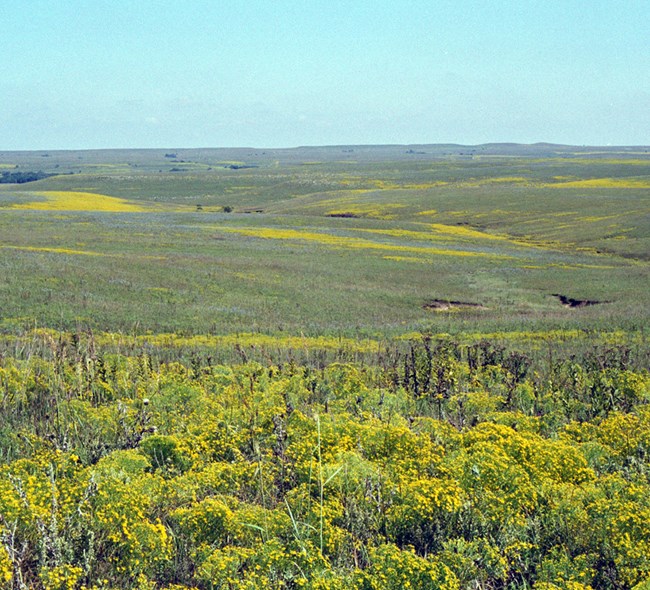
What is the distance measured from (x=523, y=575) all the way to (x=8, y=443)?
597 cm

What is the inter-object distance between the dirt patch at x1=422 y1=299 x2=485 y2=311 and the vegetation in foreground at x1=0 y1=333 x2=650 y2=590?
2435cm

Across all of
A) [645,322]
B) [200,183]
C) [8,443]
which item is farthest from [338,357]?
[200,183]

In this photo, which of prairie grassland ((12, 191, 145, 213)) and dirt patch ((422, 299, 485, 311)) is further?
prairie grassland ((12, 191, 145, 213))

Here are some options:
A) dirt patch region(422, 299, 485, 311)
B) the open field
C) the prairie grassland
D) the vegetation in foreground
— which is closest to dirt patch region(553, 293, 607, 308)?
the open field

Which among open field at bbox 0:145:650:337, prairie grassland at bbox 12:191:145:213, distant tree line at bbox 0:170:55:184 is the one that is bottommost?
open field at bbox 0:145:650:337

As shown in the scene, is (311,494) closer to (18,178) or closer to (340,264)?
(340,264)

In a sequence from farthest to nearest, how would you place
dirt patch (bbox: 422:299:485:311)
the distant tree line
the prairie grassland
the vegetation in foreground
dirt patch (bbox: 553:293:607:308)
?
the distant tree line
the prairie grassland
dirt patch (bbox: 553:293:607:308)
dirt patch (bbox: 422:299:485:311)
the vegetation in foreground

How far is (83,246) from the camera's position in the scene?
48.4 metres

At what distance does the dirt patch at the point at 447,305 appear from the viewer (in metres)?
35.4

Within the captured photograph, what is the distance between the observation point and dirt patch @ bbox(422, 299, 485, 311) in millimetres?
35438

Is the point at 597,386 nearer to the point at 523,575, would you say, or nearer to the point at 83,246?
the point at 523,575

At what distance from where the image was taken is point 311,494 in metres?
7.34

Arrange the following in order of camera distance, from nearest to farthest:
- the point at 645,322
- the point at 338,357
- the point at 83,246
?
the point at 338,357 < the point at 645,322 < the point at 83,246

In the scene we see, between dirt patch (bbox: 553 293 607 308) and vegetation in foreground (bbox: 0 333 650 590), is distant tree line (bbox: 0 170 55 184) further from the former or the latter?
vegetation in foreground (bbox: 0 333 650 590)
